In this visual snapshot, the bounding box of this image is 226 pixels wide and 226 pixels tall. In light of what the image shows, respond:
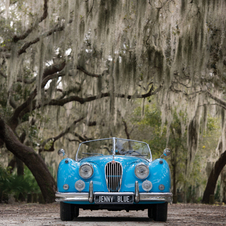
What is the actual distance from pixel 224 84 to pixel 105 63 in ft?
11.8

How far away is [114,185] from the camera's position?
18.9ft

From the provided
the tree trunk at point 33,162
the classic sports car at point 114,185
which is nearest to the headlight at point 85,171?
the classic sports car at point 114,185

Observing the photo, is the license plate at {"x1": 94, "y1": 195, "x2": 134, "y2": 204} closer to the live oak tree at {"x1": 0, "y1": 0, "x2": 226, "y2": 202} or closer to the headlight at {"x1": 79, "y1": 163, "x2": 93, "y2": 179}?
the headlight at {"x1": 79, "y1": 163, "x2": 93, "y2": 179}

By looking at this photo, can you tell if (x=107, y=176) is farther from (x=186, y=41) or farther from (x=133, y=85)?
(x=133, y=85)

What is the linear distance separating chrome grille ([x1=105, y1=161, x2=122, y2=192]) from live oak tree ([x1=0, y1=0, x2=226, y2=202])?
346 cm

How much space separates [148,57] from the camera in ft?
33.5

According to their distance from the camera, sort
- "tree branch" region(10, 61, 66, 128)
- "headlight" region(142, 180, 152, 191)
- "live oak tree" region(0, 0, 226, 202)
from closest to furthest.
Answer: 1. "headlight" region(142, 180, 152, 191)
2. "live oak tree" region(0, 0, 226, 202)
3. "tree branch" region(10, 61, 66, 128)

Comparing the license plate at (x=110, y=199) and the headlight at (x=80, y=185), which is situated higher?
the headlight at (x=80, y=185)

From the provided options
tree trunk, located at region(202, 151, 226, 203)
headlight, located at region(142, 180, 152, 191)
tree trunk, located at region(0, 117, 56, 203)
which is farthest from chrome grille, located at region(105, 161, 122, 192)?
tree trunk, located at region(202, 151, 226, 203)

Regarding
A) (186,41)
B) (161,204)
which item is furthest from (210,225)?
(186,41)

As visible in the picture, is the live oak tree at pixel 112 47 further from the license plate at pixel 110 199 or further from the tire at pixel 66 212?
the tire at pixel 66 212

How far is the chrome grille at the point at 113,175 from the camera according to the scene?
5.76 metres

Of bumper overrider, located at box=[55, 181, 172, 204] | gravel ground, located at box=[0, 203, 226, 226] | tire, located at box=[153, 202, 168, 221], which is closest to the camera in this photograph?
gravel ground, located at box=[0, 203, 226, 226]

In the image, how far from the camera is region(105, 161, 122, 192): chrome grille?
18.9ft
